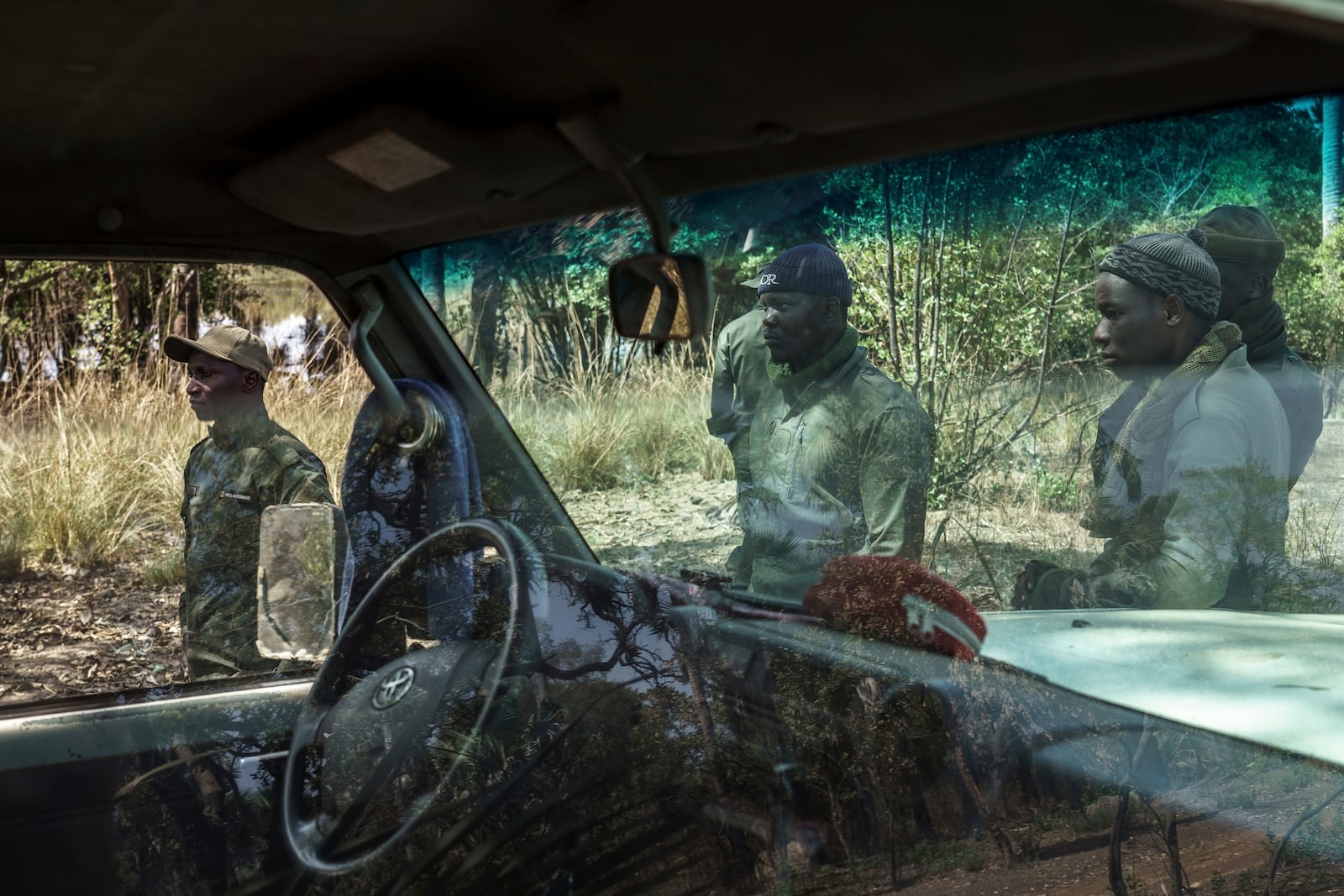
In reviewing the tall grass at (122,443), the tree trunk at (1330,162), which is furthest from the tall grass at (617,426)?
the tree trunk at (1330,162)

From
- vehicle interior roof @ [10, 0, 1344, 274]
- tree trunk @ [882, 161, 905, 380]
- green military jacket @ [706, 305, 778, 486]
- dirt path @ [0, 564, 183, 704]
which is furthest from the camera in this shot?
dirt path @ [0, 564, 183, 704]

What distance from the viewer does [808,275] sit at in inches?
64.1

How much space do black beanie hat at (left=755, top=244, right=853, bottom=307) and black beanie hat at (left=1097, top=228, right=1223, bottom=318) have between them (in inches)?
12.7

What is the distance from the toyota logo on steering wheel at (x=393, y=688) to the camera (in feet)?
6.09

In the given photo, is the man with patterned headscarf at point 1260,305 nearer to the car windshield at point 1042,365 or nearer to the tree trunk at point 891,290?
the car windshield at point 1042,365

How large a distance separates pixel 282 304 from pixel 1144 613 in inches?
70.0

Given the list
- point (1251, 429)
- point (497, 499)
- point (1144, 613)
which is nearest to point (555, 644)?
point (497, 499)

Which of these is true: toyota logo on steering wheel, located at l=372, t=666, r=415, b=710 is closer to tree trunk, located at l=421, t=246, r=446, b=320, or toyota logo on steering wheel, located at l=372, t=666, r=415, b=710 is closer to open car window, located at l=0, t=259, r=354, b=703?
open car window, located at l=0, t=259, r=354, b=703

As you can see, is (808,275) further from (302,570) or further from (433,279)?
(302,570)

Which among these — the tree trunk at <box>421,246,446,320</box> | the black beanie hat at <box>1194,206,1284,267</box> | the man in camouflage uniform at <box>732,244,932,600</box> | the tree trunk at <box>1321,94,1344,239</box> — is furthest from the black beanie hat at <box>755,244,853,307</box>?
the tree trunk at <box>421,246,446,320</box>

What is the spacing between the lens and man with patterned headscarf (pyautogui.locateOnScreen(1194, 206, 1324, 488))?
1.42m

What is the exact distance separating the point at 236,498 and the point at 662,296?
1.29 m

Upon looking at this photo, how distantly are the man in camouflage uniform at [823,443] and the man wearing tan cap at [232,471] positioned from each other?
1.07 metres

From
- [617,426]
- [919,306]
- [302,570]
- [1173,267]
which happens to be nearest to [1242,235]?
[1173,267]
